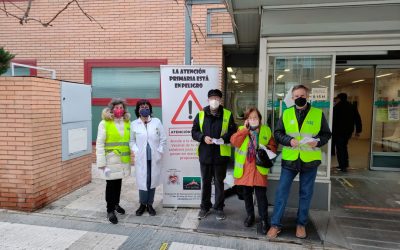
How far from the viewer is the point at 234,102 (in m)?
8.91

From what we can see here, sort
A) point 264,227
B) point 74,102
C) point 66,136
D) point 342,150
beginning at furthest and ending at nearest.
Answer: point 342,150 < point 74,102 < point 66,136 < point 264,227

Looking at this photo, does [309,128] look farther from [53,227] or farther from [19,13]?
[19,13]

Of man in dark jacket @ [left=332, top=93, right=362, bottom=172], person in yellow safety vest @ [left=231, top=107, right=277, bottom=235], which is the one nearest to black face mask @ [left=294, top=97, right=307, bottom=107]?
person in yellow safety vest @ [left=231, top=107, right=277, bottom=235]

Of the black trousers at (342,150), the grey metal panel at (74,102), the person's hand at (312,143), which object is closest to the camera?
the person's hand at (312,143)

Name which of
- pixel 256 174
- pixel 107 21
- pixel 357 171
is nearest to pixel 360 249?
pixel 256 174

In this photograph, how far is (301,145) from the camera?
388 cm

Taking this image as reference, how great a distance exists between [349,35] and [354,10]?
13.6 inches

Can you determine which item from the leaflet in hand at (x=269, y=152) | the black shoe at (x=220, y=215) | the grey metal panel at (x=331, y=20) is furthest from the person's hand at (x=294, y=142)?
the grey metal panel at (x=331, y=20)

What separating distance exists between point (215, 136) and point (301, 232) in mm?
1671

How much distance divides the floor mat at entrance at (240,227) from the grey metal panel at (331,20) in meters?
2.74

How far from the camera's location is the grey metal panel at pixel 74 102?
543 centimetres

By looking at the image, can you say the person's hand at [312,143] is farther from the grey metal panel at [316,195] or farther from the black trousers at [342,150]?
the black trousers at [342,150]

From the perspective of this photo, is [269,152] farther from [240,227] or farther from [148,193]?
[148,193]

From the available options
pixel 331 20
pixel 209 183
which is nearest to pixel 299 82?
pixel 331 20
